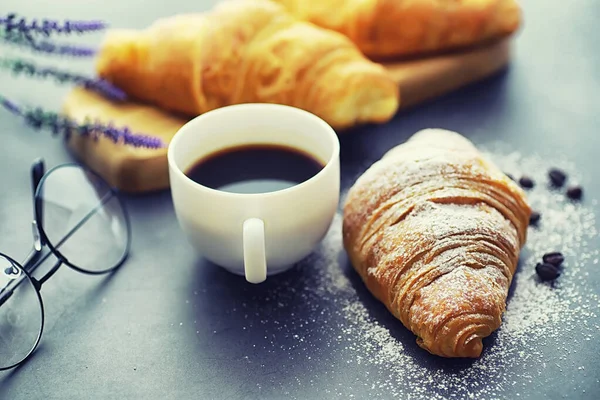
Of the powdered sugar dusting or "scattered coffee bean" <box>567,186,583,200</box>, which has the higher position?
"scattered coffee bean" <box>567,186,583,200</box>

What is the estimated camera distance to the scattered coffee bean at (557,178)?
1.57 meters

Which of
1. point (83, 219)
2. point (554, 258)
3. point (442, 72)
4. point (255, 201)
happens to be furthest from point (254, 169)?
point (442, 72)

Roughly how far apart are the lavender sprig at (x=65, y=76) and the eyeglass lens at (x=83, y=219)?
35cm

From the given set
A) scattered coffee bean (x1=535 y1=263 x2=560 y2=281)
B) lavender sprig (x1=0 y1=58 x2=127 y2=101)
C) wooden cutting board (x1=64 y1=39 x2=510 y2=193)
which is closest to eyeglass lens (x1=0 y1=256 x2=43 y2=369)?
wooden cutting board (x1=64 y1=39 x2=510 y2=193)

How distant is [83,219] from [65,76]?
18.7 inches

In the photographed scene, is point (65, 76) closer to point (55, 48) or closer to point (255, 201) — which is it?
point (55, 48)

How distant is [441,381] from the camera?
3.81 ft

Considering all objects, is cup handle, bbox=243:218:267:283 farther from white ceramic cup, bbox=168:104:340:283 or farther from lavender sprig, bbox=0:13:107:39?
lavender sprig, bbox=0:13:107:39

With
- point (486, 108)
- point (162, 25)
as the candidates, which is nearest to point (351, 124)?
point (486, 108)

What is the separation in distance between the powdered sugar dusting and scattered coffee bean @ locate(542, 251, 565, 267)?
18 mm

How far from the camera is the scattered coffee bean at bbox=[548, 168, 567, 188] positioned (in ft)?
5.14

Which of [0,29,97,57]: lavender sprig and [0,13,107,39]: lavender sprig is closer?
[0,13,107,39]: lavender sprig

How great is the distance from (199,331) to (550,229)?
70cm

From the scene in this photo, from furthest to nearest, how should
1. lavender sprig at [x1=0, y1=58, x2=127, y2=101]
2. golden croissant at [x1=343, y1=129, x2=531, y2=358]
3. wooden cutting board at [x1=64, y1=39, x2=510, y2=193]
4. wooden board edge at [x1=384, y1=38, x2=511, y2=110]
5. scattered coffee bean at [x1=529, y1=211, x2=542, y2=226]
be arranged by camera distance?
wooden board edge at [x1=384, y1=38, x2=511, y2=110], lavender sprig at [x1=0, y1=58, x2=127, y2=101], wooden cutting board at [x1=64, y1=39, x2=510, y2=193], scattered coffee bean at [x1=529, y1=211, x2=542, y2=226], golden croissant at [x1=343, y1=129, x2=531, y2=358]
